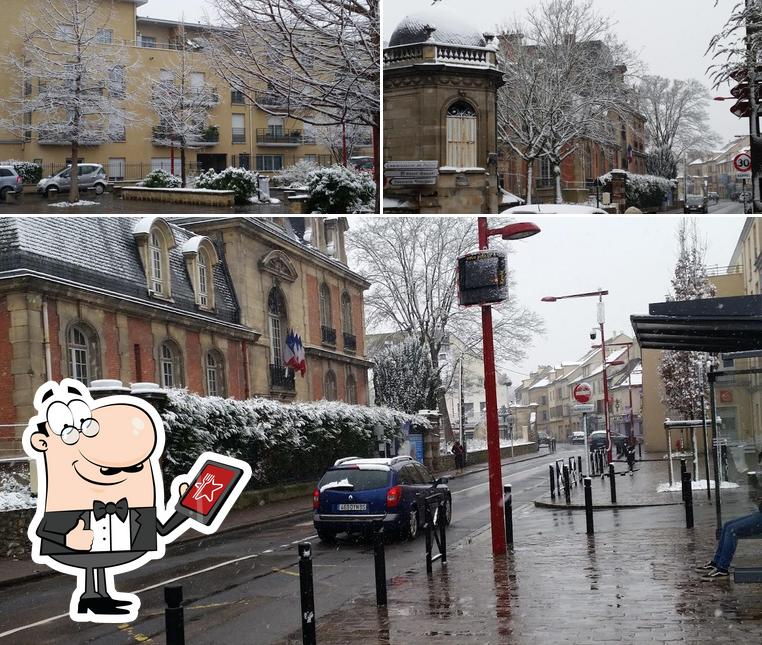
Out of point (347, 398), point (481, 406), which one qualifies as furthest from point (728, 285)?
point (347, 398)

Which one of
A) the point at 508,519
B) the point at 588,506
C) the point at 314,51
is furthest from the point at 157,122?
the point at 588,506

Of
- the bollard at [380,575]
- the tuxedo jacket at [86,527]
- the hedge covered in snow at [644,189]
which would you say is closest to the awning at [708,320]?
the bollard at [380,575]

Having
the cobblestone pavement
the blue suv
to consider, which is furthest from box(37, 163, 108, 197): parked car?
the cobblestone pavement

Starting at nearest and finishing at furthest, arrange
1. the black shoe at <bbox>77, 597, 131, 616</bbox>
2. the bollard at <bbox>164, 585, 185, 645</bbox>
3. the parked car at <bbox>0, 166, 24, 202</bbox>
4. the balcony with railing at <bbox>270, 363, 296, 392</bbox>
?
the bollard at <bbox>164, 585, 185, 645</bbox> < the black shoe at <bbox>77, 597, 131, 616</bbox> < the parked car at <bbox>0, 166, 24, 202</bbox> < the balcony with railing at <bbox>270, 363, 296, 392</bbox>

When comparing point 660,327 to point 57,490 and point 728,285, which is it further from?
point 728,285

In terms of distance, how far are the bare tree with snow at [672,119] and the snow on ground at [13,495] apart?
12583 mm

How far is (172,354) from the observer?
23062 millimetres

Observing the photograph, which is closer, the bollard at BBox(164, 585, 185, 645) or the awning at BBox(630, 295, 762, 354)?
the bollard at BBox(164, 585, 185, 645)

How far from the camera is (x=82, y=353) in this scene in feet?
67.7

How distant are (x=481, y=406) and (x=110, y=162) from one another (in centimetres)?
2763

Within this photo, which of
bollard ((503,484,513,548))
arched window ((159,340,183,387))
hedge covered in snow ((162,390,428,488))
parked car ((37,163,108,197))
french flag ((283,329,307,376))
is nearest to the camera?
bollard ((503,484,513,548))

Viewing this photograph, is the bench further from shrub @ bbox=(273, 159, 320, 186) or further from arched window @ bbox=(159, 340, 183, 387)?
arched window @ bbox=(159, 340, 183, 387)

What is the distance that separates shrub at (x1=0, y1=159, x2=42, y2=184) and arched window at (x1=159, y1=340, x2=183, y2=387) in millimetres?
5099

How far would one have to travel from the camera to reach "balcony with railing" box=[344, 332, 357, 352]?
29312mm
